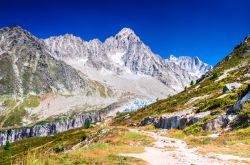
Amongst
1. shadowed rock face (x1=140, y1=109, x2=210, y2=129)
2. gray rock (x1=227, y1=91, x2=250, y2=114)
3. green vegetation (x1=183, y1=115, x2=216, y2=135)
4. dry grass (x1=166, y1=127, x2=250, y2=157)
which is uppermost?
gray rock (x1=227, y1=91, x2=250, y2=114)

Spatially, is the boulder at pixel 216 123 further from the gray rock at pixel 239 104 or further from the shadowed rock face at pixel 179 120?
the shadowed rock face at pixel 179 120

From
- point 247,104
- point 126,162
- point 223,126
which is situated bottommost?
point 126,162

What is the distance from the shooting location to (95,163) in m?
22.7

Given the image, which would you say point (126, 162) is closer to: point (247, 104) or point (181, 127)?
point (247, 104)

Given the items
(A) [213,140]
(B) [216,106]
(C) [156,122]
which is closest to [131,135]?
(A) [213,140]

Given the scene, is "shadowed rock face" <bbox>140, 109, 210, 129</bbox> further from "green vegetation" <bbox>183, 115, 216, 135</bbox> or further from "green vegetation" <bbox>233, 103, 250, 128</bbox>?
"green vegetation" <bbox>233, 103, 250, 128</bbox>

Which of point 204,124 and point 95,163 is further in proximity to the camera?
point 204,124

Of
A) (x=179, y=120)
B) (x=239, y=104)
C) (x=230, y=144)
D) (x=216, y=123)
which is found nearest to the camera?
(x=230, y=144)

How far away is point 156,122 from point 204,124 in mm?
26921

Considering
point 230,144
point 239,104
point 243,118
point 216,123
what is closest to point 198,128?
point 216,123

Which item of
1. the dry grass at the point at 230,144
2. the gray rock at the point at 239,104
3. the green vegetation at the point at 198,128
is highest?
the gray rock at the point at 239,104

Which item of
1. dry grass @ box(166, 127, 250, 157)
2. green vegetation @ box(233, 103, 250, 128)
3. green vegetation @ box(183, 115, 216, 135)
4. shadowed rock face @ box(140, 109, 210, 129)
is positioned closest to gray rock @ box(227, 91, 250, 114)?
green vegetation @ box(233, 103, 250, 128)

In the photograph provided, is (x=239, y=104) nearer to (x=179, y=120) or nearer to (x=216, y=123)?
(x=216, y=123)

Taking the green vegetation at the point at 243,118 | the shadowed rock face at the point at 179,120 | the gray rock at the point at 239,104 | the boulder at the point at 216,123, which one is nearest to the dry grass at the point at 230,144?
the green vegetation at the point at 243,118
